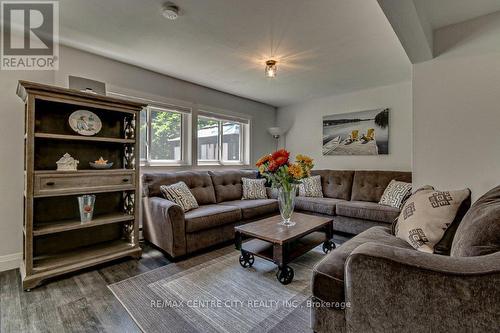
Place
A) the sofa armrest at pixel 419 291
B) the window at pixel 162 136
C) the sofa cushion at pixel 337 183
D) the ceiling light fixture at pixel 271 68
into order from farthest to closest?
the sofa cushion at pixel 337 183 → the window at pixel 162 136 → the ceiling light fixture at pixel 271 68 → the sofa armrest at pixel 419 291

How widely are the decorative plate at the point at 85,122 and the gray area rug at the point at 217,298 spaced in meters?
1.54

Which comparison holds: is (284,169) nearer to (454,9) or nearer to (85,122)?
(454,9)

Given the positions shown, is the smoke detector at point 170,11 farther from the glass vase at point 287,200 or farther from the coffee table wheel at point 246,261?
the coffee table wheel at point 246,261

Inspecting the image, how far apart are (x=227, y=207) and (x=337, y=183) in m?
2.02

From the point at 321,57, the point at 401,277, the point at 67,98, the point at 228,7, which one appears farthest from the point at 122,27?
the point at 401,277

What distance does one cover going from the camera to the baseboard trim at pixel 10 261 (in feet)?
7.45

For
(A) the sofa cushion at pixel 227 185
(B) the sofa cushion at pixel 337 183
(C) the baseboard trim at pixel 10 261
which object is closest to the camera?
(C) the baseboard trim at pixel 10 261

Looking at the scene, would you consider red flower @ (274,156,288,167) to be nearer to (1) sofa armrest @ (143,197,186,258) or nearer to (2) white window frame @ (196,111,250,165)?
(1) sofa armrest @ (143,197,186,258)

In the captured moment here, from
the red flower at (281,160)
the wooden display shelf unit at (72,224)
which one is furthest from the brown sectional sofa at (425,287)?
the wooden display shelf unit at (72,224)

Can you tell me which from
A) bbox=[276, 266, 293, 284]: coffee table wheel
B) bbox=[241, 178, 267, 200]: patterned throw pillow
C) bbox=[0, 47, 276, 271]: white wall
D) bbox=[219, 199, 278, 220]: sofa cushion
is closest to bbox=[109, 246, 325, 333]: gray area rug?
bbox=[276, 266, 293, 284]: coffee table wheel

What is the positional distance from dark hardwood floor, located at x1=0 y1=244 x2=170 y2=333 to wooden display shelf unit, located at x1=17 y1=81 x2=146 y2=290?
0.36 feet

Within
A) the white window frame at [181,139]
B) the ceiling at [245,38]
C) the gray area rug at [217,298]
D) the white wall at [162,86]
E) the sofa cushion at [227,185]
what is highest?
the ceiling at [245,38]

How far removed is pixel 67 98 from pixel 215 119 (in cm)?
234

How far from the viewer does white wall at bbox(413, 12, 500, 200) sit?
2051 mm
